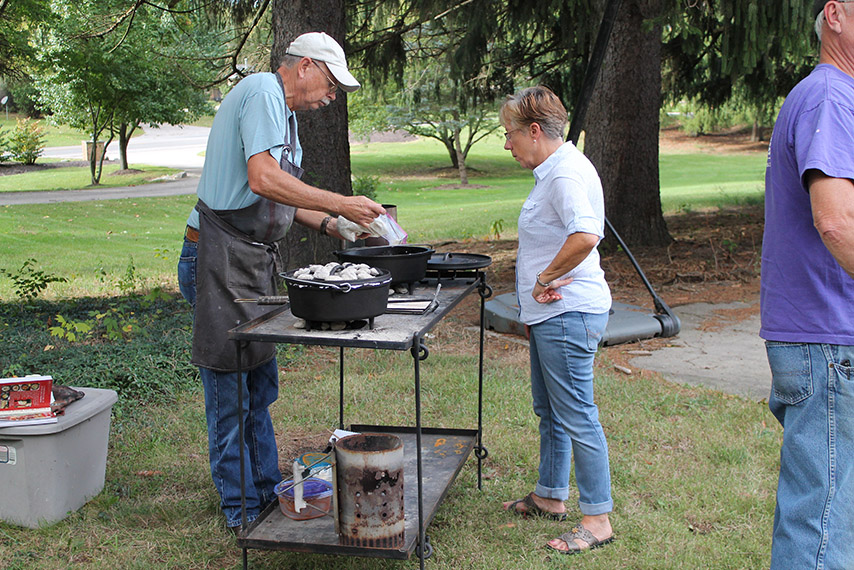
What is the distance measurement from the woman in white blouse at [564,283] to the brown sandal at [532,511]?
0.22 m

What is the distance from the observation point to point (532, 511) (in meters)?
3.57

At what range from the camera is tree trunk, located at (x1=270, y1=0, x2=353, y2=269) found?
7168mm

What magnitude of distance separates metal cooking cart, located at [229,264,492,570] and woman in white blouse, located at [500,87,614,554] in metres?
0.38

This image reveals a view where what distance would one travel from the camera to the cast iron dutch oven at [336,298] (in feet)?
8.70

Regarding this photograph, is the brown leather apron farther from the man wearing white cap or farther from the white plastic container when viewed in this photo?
the white plastic container

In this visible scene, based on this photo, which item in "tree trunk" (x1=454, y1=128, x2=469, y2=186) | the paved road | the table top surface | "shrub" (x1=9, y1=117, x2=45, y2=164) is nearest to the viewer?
the table top surface

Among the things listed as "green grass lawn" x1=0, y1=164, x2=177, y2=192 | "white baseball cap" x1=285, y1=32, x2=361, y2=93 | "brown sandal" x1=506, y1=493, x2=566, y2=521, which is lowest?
"brown sandal" x1=506, y1=493, x2=566, y2=521

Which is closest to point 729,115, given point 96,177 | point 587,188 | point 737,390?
point 96,177

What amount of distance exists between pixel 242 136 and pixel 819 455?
2.20 metres

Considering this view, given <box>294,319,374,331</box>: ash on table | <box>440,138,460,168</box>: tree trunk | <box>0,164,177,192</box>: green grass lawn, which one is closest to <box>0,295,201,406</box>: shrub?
<box>294,319,374,331</box>: ash on table

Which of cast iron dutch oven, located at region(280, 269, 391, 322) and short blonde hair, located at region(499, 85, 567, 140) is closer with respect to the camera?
cast iron dutch oven, located at region(280, 269, 391, 322)

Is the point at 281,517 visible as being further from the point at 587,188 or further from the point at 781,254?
the point at 781,254

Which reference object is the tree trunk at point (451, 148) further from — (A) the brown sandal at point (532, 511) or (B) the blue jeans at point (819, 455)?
(B) the blue jeans at point (819, 455)

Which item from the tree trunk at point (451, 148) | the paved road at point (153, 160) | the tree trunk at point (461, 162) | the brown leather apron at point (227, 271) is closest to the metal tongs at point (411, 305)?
the brown leather apron at point (227, 271)
